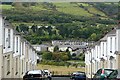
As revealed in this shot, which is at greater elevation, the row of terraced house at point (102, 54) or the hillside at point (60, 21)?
the hillside at point (60, 21)

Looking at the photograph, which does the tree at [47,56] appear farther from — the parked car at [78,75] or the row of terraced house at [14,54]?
the parked car at [78,75]

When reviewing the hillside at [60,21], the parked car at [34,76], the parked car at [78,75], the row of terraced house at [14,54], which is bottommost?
the parked car at [78,75]

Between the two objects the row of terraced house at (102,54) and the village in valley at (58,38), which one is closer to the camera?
the village in valley at (58,38)

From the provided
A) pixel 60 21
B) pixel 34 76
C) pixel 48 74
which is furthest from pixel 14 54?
pixel 60 21

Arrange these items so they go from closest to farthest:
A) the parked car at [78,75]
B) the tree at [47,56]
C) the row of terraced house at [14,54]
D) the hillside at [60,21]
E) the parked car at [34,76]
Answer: the hillside at [60,21] → the row of terraced house at [14,54] → the tree at [47,56] → the parked car at [34,76] → the parked car at [78,75]

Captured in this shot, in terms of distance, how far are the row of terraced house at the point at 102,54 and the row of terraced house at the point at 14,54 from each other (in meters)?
1.69

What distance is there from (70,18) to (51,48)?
1.95 meters

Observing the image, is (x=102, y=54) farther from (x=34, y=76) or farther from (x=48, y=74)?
(x=34, y=76)

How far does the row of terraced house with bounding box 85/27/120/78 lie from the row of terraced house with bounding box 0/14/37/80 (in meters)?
1.69

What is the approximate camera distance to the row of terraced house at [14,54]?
877cm

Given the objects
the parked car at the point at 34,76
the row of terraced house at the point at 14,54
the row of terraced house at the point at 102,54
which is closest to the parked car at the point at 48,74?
the parked car at the point at 34,76

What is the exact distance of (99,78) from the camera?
27.4 feet

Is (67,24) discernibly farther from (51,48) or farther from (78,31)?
(51,48)

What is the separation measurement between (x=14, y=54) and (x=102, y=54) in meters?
3.06
